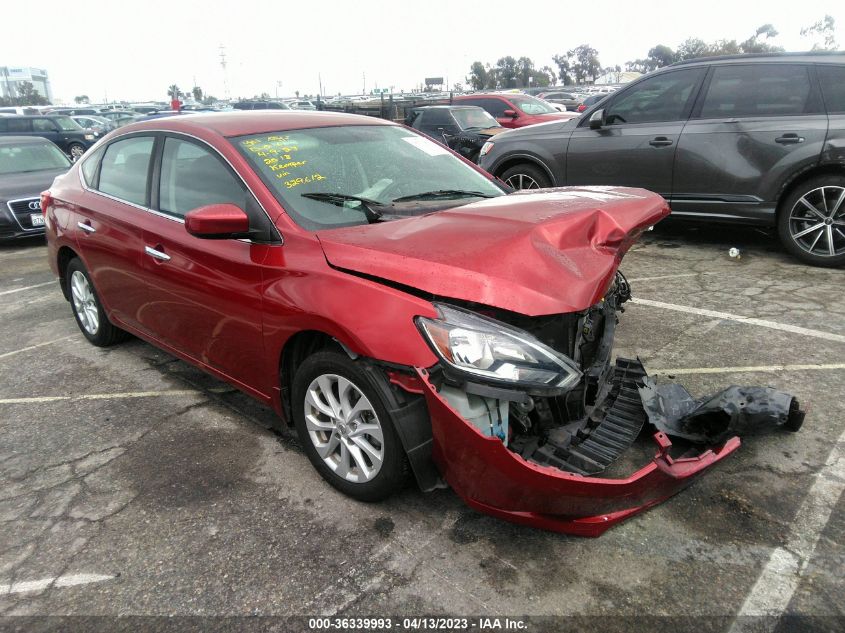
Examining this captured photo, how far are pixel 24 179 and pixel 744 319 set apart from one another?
30.6 ft

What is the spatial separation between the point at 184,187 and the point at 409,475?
2.05 meters

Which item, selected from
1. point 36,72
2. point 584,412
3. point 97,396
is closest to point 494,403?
point 584,412

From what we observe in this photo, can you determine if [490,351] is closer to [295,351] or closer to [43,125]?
[295,351]

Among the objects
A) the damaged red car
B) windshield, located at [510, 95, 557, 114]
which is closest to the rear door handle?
the damaged red car

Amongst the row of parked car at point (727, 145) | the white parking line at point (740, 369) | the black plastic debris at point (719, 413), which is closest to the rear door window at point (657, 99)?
the row of parked car at point (727, 145)

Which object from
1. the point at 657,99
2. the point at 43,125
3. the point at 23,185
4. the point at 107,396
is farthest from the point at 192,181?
the point at 43,125

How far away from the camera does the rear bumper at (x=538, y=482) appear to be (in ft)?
7.07

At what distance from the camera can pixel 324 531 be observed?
2.61 metres

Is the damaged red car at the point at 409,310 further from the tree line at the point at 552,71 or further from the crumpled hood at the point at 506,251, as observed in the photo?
the tree line at the point at 552,71

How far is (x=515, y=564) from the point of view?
237 centimetres

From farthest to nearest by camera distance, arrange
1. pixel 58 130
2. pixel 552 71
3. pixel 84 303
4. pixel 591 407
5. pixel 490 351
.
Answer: pixel 552 71 → pixel 58 130 → pixel 84 303 → pixel 591 407 → pixel 490 351

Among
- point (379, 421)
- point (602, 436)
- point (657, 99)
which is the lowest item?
point (602, 436)

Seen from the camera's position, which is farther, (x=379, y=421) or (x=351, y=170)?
(x=351, y=170)

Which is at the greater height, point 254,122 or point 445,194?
point 254,122
